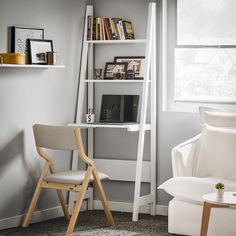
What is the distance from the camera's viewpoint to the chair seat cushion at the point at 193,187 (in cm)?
479

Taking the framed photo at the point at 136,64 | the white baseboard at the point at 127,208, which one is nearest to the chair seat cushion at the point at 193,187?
the white baseboard at the point at 127,208

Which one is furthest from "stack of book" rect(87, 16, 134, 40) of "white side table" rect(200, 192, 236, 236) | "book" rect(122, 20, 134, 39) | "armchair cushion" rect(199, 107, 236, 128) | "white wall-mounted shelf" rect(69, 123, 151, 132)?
"white side table" rect(200, 192, 236, 236)

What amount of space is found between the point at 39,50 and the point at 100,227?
1581 mm

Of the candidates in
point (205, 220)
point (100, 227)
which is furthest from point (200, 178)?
point (100, 227)

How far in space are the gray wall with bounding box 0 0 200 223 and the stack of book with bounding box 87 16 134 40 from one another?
109 millimetres

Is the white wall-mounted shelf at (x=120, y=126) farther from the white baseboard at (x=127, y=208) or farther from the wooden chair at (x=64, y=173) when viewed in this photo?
the white baseboard at (x=127, y=208)

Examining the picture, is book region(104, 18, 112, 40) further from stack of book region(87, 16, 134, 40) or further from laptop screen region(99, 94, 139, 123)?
laptop screen region(99, 94, 139, 123)

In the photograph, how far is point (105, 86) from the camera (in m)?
6.18

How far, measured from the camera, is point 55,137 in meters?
5.16

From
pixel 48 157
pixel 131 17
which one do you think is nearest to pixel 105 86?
pixel 131 17

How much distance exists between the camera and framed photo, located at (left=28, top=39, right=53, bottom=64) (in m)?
5.40

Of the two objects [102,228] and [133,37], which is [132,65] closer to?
[133,37]

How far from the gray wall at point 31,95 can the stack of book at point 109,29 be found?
0.42 ft

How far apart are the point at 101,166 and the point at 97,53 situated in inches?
42.7
